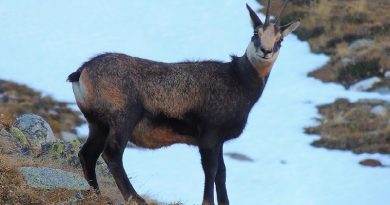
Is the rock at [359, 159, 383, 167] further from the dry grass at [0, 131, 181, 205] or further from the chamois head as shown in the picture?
the dry grass at [0, 131, 181, 205]

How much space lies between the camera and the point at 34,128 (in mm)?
13789

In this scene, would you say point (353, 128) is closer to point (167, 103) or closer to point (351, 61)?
point (351, 61)

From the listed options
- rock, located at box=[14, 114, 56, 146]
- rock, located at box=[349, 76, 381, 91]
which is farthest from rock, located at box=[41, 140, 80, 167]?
rock, located at box=[349, 76, 381, 91]

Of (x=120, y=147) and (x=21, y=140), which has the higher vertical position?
(x=120, y=147)

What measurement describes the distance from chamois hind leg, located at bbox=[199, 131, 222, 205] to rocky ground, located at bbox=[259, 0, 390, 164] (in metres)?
21.8

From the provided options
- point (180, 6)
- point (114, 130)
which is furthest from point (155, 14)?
point (114, 130)

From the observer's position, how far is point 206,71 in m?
10.0

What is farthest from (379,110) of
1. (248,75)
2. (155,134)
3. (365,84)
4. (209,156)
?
(155,134)

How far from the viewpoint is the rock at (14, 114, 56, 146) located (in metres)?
13.5

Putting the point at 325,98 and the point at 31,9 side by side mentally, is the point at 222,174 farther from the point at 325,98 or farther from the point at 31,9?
the point at 31,9

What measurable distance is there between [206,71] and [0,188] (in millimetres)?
3291

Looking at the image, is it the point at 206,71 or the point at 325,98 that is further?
the point at 325,98

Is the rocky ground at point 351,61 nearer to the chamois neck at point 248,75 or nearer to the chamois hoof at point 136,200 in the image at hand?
the chamois neck at point 248,75

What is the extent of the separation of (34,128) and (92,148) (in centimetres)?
443
